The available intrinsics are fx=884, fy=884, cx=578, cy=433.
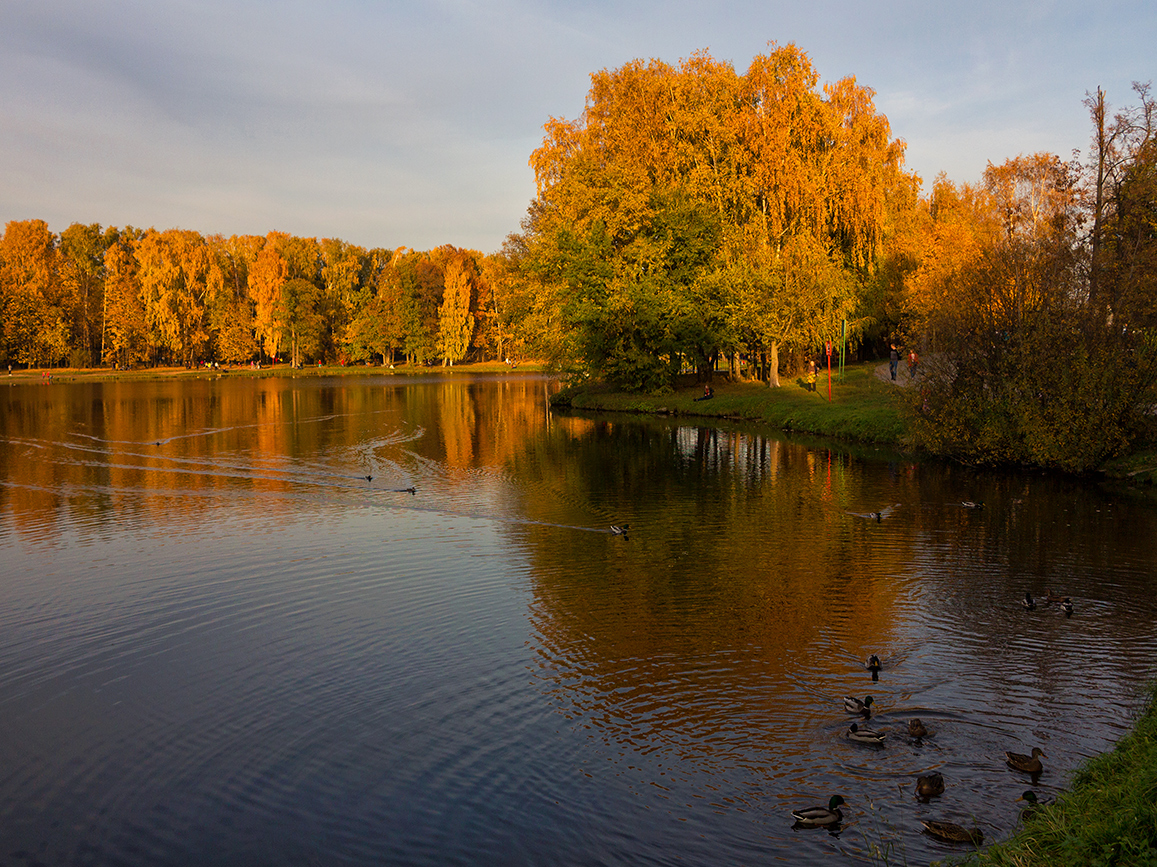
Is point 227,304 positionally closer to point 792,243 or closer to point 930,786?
point 792,243

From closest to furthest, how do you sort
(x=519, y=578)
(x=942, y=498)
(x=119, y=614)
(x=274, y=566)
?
(x=119, y=614) → (x=519, y=578) → (x=274, y=566) → (x=942, y=498)

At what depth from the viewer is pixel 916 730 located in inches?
409

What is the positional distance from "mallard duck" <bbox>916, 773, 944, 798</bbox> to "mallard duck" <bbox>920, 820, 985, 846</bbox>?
591mm

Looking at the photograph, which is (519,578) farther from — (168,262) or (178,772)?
(168,262)

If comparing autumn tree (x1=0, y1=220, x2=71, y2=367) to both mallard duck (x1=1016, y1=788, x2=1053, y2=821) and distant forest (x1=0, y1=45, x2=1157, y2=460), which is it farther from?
mallard duck (x1=1016, y1=788, x2=1053, y2=821)

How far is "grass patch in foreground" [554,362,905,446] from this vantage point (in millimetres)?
38875

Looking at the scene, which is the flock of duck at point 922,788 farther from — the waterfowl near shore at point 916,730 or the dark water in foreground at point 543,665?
the dark water in foreground at point 543,665

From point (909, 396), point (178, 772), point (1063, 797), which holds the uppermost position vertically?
point (909, 396)

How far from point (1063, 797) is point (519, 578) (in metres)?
11.4

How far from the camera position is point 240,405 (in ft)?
211

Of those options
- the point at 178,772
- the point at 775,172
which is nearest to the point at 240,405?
the point at 775,172

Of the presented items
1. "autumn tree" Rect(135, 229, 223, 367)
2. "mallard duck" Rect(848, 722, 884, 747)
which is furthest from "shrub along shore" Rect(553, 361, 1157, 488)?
"autumn tree" Rect(135, 229, 223, 367)

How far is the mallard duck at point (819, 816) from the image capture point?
8508 millimetres

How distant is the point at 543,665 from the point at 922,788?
582 centimetres
